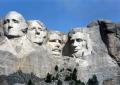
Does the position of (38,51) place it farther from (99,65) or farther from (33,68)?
(99,65)

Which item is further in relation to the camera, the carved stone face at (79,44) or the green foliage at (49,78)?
the carved stone face at (79,44)

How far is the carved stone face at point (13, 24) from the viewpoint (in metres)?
36.9

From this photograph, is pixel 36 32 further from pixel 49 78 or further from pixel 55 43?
pixel 49 78

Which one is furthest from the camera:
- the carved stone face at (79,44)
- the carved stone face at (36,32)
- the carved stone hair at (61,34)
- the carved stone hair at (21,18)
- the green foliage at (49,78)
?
the carved stone hair at (61,34)

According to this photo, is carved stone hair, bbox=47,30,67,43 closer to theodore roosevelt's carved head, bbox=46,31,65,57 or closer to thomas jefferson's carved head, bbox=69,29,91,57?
theodore roosevelt's carved head, bbox=46,31,65,57

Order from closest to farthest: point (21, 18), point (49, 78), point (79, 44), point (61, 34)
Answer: point (49, 78), point (21, 18), point (79, 44), point (61, 34)

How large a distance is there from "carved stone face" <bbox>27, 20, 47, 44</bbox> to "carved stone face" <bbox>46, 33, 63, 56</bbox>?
1.71ft

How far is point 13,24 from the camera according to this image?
36969 mm

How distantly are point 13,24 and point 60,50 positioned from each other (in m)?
3.43

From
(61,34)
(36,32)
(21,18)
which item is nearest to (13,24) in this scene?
(21,18)

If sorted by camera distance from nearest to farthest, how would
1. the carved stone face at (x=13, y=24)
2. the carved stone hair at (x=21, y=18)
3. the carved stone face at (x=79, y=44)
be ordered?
the carved stone face at (x=13, y=24) < the carved stone hair at (x=21, y=18) < the carved stone face at (x=79, y=44)

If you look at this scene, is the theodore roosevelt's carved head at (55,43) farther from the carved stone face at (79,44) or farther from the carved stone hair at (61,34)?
the carved stone face at (79,44)

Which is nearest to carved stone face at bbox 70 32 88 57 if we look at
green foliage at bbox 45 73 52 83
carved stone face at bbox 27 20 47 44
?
carved stone face at bbox 27 20 47 44

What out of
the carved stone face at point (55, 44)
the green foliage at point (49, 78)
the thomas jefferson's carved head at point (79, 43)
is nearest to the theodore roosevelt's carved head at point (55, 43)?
the carved stone face at point (55, 44)
